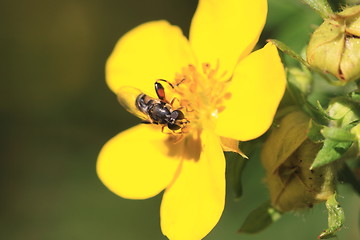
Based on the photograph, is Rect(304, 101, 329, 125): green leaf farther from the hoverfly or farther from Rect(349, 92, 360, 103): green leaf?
the hoverfly

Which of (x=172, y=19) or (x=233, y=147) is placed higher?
(x=233, y=147)

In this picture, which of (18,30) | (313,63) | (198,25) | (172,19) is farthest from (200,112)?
(18,30)

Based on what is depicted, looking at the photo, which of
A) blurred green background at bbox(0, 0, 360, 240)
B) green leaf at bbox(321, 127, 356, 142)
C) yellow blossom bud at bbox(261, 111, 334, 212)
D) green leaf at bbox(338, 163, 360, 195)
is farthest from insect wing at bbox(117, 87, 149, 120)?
blurred green background at bbox(0, 0, 360, 240)

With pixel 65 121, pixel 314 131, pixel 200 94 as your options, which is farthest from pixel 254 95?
pixel 65 121

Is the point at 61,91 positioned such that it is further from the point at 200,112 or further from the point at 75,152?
the point at 200,112

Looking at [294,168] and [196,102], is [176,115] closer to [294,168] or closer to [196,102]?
[196,102]

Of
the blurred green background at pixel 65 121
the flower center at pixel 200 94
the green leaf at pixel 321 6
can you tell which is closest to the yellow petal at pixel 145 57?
the flower center at pixel 200 94
